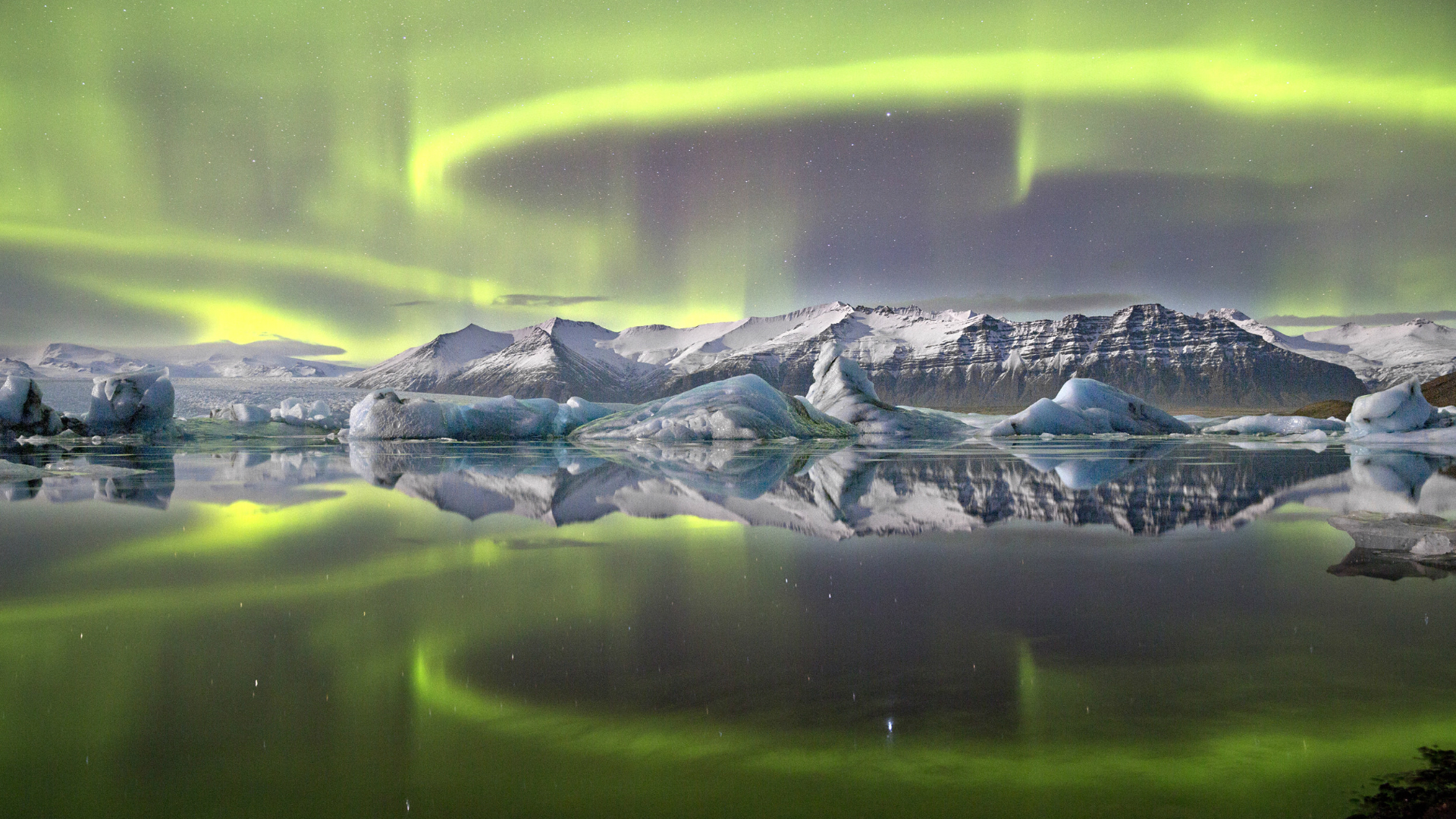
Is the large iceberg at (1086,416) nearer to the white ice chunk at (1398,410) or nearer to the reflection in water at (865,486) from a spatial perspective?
the white ice chunk at (1398,410)

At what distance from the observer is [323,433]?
4794 centimetres

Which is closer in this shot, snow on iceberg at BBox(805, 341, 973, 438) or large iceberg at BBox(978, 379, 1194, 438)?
snow on iceberg at BBox(805, 341, 973, 438)

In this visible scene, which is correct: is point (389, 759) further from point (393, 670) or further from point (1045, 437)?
point (1045, 437)

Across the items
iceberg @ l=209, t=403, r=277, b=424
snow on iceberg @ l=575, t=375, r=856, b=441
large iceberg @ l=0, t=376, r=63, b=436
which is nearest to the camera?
large iceberg @ l=0, t=376, r=63, b=436

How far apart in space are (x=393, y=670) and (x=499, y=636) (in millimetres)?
696

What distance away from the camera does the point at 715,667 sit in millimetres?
4043

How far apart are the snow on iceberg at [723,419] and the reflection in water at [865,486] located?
37.4 feet

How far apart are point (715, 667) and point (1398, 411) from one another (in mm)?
41845

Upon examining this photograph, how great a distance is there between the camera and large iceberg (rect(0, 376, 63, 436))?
31688mm

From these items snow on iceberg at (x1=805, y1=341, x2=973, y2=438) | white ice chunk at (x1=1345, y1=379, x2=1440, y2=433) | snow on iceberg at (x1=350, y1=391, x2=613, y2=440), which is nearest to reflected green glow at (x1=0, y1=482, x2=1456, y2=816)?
snow on iceberg at (x1=350, y1=391, x2=613, y2=440)

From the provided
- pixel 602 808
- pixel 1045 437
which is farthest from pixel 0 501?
pixel 1045 437

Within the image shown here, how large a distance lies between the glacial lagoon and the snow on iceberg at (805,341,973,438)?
117ft

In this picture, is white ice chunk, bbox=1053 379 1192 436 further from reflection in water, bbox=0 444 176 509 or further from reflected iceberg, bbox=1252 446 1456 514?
reflection in water, bbox=0 444 176 509

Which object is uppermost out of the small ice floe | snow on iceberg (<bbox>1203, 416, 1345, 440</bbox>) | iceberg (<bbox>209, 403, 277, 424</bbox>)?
iceberg (<bbox>209, 403, 277, 424</bbox>)
